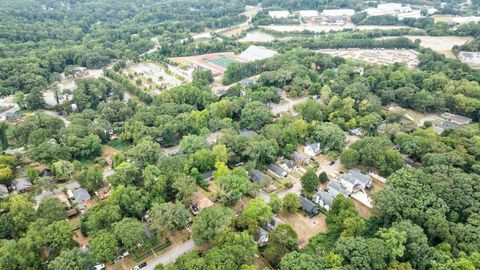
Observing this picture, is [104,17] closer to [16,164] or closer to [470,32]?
[16,164]

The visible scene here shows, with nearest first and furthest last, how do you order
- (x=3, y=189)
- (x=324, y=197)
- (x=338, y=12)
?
(x=324, y=197)
(x=3, y=189)
(x=338, y=12)

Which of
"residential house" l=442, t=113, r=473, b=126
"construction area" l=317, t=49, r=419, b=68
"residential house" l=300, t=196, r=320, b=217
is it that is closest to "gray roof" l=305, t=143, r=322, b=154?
"residential house" l=300, t=196, r=320, b=217

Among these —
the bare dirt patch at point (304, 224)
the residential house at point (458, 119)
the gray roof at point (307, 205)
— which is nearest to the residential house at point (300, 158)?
the gray roof at point (307, 205)

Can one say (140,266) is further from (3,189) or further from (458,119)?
(458,119)

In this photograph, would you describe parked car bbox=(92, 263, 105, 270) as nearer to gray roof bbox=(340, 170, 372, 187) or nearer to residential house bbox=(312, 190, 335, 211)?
residential house bbox=(312, 190, 335, 211)

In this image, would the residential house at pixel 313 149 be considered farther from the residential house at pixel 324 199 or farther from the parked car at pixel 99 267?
the parked car at pixel 99 267

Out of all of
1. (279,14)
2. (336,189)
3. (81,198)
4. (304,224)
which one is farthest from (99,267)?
(279,14)
